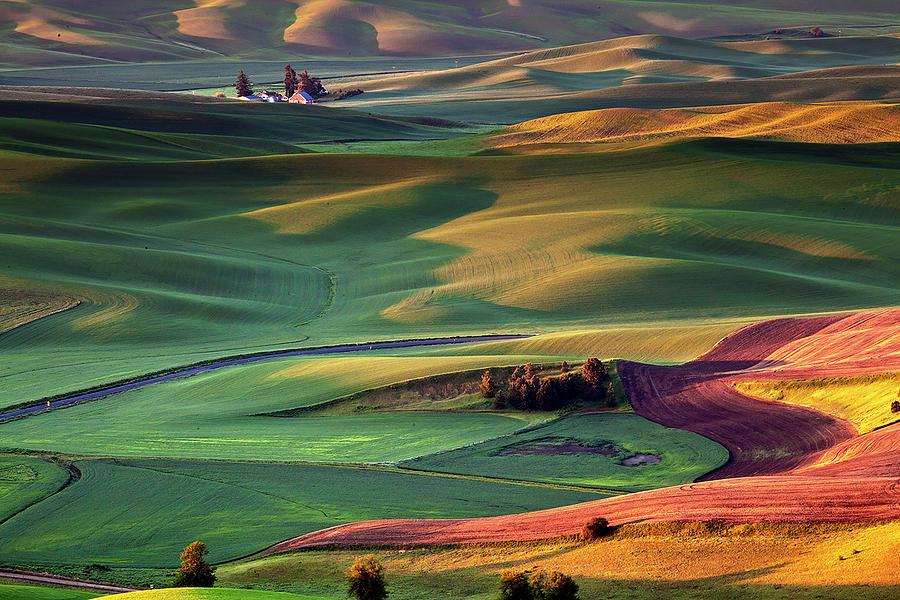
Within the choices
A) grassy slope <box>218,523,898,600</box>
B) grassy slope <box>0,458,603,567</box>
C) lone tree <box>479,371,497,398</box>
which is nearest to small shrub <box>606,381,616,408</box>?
lone tree <box>479,371,497,398</box>

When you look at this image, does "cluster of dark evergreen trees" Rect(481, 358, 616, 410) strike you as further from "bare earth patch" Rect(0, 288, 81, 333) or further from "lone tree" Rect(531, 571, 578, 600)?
"bare earth patch" Rect(0, 288, 81, 333)

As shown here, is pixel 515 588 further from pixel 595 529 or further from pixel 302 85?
pixel 302 85

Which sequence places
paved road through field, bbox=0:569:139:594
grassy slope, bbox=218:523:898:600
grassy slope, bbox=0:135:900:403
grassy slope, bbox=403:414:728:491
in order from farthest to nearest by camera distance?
1. grassy slope, bbox=0:135:900:403
2. grassy slope, bbox=403:414:728:491
3. paved road through field, bbox=0:569:139:594
4. grassy slope, bbox=218:523:898:600

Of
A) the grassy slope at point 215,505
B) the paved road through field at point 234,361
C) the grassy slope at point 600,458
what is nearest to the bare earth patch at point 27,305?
the paved road through field at point 234,361

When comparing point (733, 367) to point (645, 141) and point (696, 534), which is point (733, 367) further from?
point (645, 141)

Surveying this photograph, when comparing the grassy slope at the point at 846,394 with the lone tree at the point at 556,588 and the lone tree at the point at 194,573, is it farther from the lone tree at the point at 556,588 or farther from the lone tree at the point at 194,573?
the lone tree at the point at 194,573

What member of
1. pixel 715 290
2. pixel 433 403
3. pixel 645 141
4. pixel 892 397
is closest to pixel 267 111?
pixel 645 141
